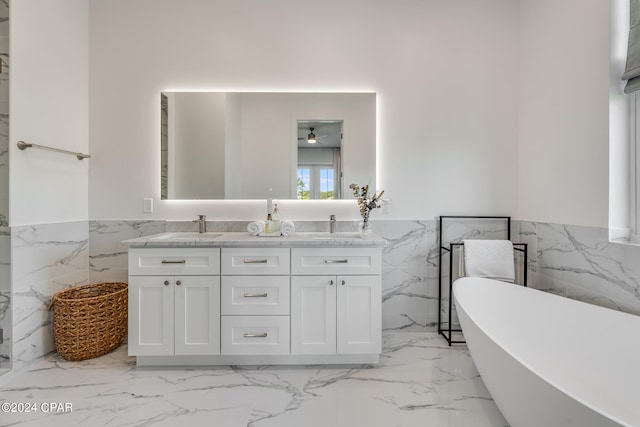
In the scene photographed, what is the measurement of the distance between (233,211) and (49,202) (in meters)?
1.25

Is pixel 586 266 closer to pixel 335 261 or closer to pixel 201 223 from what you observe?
pixel 335 261

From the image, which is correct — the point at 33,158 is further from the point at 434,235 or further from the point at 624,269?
the point at 624,269

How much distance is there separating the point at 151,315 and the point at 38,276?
2.78 feet

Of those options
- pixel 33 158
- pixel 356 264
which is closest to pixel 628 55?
pixel 356 264

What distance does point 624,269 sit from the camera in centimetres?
169

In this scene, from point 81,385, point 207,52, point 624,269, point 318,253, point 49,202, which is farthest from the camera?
point 207,52

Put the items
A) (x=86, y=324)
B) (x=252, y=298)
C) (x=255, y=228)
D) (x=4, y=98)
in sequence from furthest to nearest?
(x=255, y=228) < (x=86, y=324) < (x=252, y=298) < (x=4, y=98)

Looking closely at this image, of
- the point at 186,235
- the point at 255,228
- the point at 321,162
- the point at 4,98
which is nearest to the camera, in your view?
the point at 4,98

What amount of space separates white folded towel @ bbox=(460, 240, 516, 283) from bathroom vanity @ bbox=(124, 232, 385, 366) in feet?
2.59

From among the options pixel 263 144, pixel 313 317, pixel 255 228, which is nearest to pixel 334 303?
pixel 313 317

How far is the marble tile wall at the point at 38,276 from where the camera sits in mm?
1937

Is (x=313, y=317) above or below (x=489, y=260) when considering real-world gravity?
below

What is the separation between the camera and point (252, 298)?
199 cm

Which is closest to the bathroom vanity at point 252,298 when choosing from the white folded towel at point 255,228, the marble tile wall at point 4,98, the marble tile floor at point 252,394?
the marble tile floor at point 252,394
